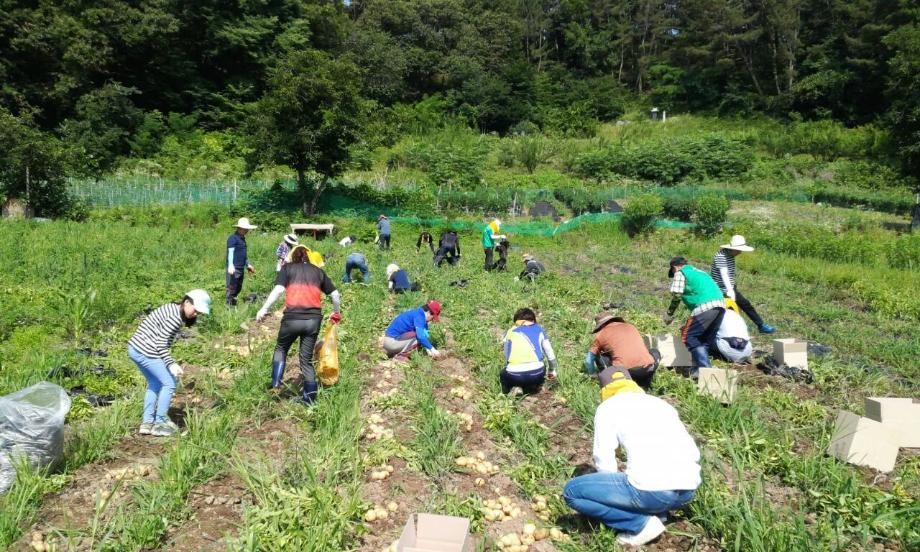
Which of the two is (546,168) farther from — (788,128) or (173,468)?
(173,468)

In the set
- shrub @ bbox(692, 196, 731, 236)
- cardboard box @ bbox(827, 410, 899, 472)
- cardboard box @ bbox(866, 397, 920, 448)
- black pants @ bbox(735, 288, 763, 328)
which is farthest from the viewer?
shrub @ bbox(692, 196, 731, 236)

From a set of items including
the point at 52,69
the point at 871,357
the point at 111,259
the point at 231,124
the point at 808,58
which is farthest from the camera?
the point at 808,58

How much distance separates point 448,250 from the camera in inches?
559

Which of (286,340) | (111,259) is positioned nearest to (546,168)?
(111,259)

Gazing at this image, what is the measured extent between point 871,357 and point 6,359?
1002 cm

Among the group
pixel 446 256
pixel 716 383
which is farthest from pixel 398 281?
pixel 716 383

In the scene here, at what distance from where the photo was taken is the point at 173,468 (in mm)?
3750

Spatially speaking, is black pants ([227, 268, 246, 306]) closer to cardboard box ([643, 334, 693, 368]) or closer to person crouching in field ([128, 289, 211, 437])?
person crouching in field ([128, 289, 211, 437])

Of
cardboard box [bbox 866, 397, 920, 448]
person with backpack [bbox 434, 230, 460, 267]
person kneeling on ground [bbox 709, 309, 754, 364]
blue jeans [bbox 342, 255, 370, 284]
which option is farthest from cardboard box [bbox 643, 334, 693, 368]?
person with backpack [bbox 434, 230, 460, 267]

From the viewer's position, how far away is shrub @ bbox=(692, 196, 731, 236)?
828 inches

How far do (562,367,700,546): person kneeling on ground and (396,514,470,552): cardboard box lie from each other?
31.5 inches

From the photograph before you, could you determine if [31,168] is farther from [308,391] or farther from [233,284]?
[308,391]

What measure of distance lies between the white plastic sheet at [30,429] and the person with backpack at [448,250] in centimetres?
1050

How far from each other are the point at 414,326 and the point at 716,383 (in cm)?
339
